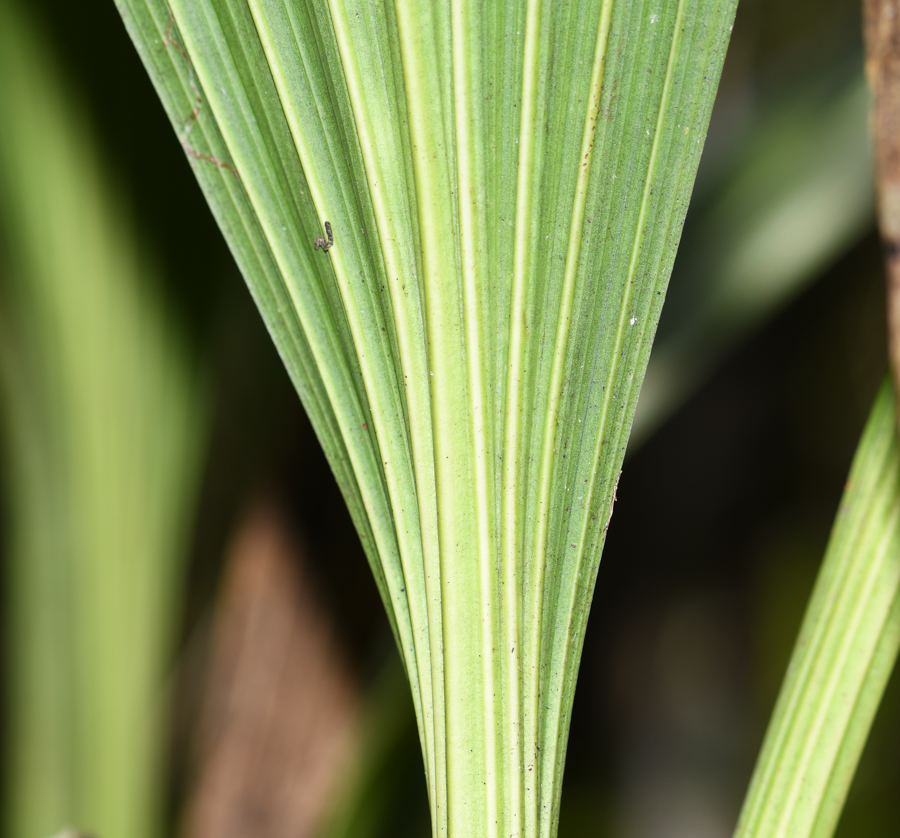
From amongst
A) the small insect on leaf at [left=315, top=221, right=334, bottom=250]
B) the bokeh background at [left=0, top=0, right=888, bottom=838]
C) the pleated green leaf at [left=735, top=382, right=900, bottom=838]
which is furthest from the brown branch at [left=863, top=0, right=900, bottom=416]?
the bokeh background at [left=0, top=0, right=888, bottom=838]

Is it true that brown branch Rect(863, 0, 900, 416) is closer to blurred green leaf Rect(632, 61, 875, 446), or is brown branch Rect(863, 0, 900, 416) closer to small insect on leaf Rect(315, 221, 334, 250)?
small insect on leaf Rect(315, 221, 334, 250)

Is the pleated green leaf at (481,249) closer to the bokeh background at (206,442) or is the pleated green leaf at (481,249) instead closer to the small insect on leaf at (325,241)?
the small insect on leaf at (325,241)

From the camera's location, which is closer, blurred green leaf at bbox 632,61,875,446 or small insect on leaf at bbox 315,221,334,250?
small insect on leaf at bbox 315,221,334,250

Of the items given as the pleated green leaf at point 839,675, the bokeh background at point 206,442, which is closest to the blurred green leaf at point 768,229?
the bokeh background at point 206,442

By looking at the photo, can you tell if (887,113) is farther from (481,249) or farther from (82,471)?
(82,471)

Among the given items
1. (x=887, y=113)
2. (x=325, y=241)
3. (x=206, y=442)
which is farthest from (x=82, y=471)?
(x=887, y=113)

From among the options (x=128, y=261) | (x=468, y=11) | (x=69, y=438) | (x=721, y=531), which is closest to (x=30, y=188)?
Result: (x=128, y=261)

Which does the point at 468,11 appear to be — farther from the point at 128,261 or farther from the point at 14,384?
the point at 14,384
